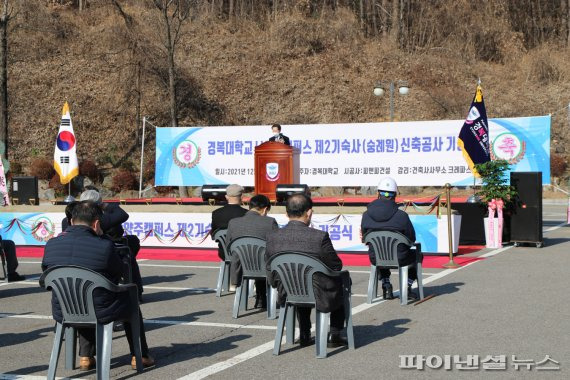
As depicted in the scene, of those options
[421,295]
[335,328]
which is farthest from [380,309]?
[335,328]

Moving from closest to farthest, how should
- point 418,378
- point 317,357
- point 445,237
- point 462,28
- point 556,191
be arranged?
1. point 418,378
2. point 317,357
3. point 445,237
4. point 556,191
5. point 462,28

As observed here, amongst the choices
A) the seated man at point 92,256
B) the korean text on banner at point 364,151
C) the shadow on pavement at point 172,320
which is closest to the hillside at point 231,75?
the korean text on banner at point 364,151

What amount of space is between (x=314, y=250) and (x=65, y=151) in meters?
17.7

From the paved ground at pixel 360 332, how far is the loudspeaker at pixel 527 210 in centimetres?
425

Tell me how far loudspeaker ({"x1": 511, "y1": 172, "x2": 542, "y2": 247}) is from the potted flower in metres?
0.24

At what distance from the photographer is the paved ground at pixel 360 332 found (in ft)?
23.3

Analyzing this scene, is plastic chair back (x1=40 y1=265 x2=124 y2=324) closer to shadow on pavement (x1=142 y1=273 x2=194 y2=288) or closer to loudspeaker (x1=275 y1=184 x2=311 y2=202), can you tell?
shadow on pavement (x1=142 y1=273 x2=194 y2=288)

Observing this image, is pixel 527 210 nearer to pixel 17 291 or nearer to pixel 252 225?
pixel 252 225

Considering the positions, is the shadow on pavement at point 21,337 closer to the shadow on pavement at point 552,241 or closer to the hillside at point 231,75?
the shadow on pavement at point 552,241

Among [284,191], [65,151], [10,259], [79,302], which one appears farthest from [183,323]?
[65,151]

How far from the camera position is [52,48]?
4650 cm

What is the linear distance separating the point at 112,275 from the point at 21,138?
3553 centimetres

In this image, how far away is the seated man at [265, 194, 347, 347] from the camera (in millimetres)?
7434

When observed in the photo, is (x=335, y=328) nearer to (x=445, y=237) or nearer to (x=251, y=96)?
(x=445, y=237)
